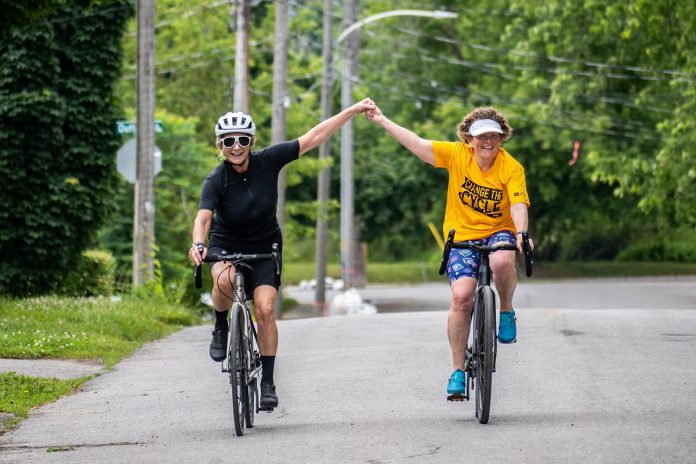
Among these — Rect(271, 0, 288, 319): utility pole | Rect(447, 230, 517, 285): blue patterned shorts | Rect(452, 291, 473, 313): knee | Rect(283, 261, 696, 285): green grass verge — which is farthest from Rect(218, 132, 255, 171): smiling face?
Rect(283, 261, 696, 285): green grass verge

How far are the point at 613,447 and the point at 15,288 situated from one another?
1560cm

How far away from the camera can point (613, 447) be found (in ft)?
26.5

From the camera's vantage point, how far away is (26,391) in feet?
38.1

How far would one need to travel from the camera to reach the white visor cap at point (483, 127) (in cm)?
947

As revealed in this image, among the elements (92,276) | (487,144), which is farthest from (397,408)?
(92,276)

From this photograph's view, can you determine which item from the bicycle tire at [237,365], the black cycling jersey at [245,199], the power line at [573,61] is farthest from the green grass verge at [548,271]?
the bicycle tire at [237,365]

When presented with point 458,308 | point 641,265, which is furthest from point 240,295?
point 641,265

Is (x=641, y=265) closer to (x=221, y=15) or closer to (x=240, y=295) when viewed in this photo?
(x=221, y=15)

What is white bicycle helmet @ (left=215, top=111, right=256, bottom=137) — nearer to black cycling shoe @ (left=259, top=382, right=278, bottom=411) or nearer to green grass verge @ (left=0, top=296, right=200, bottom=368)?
black cycling shoe @ (left=259, top=382, right=278, bottom=411)

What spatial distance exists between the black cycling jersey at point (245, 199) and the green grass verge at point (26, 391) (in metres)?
2.19

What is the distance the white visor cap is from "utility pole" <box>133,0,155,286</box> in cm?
1328

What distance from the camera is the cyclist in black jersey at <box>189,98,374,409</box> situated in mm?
9328

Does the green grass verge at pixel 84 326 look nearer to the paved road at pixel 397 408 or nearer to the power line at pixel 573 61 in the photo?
the paved road at pixel 397 408

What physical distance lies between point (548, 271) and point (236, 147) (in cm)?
4646
